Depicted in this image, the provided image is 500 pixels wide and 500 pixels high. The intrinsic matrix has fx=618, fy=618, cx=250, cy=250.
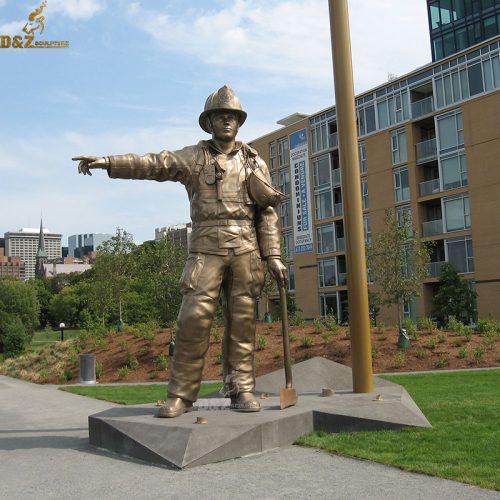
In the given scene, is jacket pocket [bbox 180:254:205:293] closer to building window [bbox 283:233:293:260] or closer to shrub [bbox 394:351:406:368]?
shrub [bbox 394:351:406:368]

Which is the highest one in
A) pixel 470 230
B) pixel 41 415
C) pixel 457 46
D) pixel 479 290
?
pixel 457 46

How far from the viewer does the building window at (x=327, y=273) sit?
41.7 meters

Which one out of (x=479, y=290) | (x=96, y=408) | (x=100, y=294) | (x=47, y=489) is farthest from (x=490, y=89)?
(x=47, y=489)

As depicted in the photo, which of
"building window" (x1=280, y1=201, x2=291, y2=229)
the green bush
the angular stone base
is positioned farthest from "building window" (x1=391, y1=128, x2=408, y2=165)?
the angular stone base

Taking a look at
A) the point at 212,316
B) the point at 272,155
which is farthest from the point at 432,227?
the point at 212,316

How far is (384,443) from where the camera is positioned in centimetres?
546

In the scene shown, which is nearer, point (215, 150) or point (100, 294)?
point (215, 150)

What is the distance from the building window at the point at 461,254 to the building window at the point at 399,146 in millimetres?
6028

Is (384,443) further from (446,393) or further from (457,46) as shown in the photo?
(457,46)

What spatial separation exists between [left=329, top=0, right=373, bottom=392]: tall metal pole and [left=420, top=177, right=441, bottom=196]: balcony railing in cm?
2863

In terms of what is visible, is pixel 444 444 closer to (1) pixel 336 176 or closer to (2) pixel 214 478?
(2) pixel 214 478

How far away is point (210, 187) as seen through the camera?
20.9 ft

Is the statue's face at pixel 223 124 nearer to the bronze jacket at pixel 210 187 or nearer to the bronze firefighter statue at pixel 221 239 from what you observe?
the bronze firefighter statue at pixel 221 239

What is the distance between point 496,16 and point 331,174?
15.4 m
